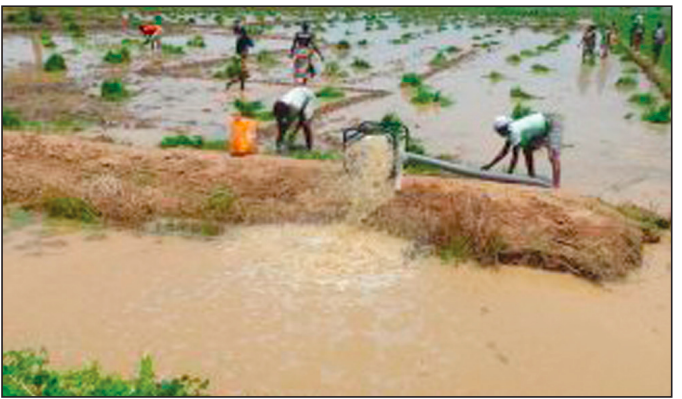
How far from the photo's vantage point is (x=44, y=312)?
6.12m

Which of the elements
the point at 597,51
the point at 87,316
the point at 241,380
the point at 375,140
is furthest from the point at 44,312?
the point at 597,51

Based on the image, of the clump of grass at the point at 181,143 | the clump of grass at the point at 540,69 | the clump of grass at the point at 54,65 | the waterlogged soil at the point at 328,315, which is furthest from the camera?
the clump of grass at the point at 540,69

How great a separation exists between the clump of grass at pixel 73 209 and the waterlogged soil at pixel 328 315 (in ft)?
0.97

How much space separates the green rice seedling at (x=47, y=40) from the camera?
23594 mm

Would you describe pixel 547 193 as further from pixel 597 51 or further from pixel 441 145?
pixel 597 51

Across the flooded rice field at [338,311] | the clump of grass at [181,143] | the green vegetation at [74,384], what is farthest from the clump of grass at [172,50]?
the green vegetation at [74,384]

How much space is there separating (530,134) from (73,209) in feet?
14.8

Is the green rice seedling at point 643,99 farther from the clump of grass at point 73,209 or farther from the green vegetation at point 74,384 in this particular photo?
the green vegetation at point 74,384

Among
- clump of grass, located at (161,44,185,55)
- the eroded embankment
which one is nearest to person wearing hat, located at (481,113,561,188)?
the eroded embankment

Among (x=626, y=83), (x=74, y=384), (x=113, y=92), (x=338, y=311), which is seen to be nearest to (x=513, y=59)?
(x=626, y=83)

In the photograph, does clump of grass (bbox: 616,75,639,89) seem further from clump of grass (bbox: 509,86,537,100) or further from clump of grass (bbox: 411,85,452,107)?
clump of grass (bbox: 411,85,452,107)

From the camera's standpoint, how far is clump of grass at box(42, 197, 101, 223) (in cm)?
809

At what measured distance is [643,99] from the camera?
15.8 metres

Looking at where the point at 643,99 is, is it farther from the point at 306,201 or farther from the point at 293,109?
the point at 306,201
